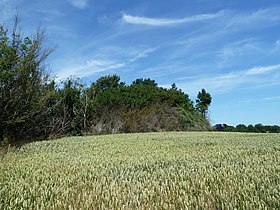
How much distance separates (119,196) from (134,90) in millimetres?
20672

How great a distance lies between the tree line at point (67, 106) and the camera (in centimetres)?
952

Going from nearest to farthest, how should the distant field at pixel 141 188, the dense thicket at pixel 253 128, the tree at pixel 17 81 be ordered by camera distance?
1. the distant field at pixel 141 188
2. the tree at pixel 17 81
3. the dense thicket at pixel 253 128

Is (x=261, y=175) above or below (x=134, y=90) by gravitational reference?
below

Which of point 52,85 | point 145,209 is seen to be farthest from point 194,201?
point 52,85

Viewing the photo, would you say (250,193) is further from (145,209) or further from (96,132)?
(96,132)

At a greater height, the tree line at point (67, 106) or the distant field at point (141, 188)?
the tree line at point (67, 106)

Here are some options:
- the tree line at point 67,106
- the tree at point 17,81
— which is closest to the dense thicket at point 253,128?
the tree line at point 67,106

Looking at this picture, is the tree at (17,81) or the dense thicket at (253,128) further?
the dense thicket at (253,128)

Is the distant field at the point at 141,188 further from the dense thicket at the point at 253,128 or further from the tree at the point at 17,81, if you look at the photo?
the dense thicket at the point at 253,128

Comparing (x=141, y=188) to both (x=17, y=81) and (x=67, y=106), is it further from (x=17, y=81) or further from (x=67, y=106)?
(x=67, y=106)

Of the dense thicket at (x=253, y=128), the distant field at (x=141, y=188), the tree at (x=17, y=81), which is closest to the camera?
the distant field at (x=141, y=188)

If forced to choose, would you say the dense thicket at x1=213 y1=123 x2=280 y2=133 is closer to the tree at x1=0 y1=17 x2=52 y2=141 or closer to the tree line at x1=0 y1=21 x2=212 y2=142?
the tree line at x1=0 y1=21 x2=212 y2=142

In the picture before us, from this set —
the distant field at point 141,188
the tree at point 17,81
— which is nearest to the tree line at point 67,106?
the tree at point 17,81

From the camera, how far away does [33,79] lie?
34.0 feet
